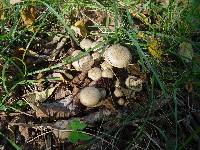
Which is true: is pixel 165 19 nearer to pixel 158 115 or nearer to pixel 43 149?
pixel 158 115

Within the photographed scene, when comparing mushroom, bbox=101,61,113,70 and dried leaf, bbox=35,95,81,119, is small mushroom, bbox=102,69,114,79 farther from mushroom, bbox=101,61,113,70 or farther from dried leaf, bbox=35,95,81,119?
dried leaf, bbox=35,95,81,119

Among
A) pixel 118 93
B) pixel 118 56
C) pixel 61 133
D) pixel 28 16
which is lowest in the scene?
pixel 61 133

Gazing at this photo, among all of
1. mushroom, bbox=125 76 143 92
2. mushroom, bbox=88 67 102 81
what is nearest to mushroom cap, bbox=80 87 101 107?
mushroom, bbox=88 67 102 81

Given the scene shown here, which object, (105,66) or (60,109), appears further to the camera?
(105,66)

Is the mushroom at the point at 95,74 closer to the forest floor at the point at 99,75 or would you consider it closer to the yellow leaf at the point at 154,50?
the forest floor at the point at 99,75

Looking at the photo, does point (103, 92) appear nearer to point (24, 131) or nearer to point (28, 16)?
point (24, 131)

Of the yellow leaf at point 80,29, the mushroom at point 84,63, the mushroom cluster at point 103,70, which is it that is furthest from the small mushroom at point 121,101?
the yellow leaf at point 80,29

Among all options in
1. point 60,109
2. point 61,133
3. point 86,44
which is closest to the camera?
point 61,133

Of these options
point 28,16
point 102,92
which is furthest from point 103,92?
point 28,16
